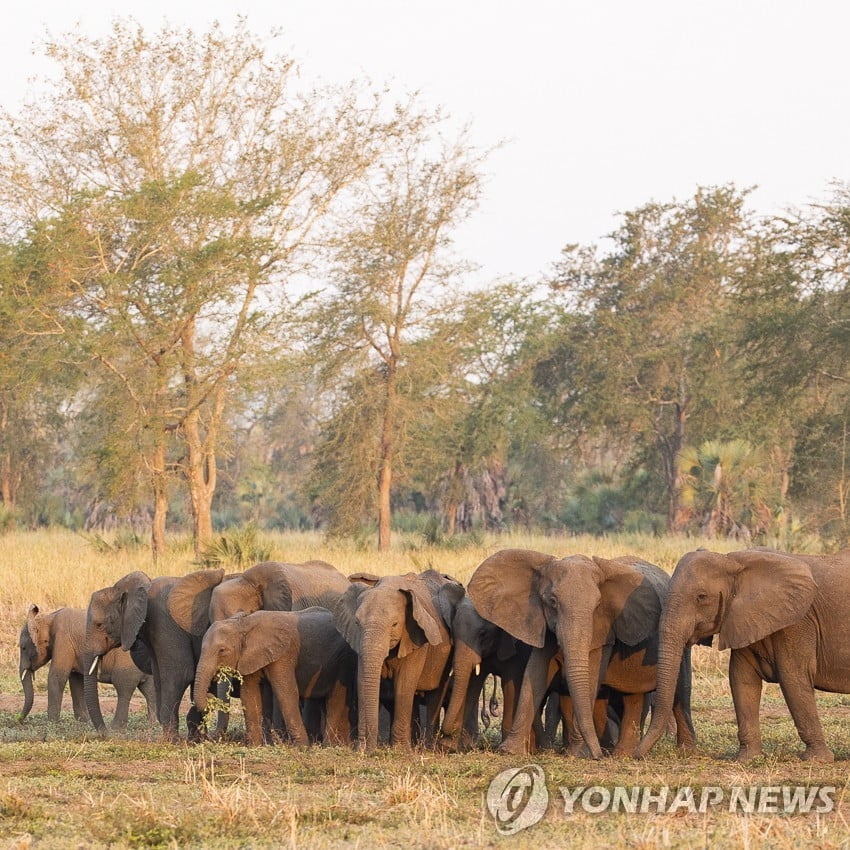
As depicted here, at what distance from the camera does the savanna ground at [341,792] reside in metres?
7.21

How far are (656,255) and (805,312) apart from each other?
16.3 metres

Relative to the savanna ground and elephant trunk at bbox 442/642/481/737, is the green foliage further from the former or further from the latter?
elephant trunk at bbox 442/642/481/737

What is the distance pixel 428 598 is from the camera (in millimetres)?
10820

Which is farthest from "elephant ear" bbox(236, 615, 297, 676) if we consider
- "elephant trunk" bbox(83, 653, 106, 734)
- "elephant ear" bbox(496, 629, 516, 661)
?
"elephant trunk" bbox(83, 653, 106, 734)

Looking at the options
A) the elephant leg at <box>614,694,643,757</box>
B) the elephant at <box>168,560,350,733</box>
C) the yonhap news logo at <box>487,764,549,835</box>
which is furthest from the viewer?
the elephant at <box>168,560,350,733</box>

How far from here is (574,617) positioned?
9.98m

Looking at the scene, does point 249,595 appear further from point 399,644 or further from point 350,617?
point 399,644

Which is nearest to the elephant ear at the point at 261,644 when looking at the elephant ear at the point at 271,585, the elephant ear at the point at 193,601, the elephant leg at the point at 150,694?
the elephant ear at the point at 193,601

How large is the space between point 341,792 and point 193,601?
3.98m

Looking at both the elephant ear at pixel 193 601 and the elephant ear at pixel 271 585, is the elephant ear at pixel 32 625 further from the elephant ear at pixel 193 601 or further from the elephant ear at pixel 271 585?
the elephant ear at pixel 271 585

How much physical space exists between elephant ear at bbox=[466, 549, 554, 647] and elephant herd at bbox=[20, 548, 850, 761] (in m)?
0.01

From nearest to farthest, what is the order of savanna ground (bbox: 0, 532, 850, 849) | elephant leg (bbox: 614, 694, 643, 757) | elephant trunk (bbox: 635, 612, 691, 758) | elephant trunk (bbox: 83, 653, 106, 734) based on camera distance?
savanna ground (bbox: 0, 532, 850, 849)
elephant trunk (bbox: 635, 612, 691, 758)
elephant leg (bbox: 614, 694, 643, 757)
elephant trunk (bbox: 83, 653, 106, 734)

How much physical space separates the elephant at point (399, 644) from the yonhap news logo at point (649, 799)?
4.98 ft

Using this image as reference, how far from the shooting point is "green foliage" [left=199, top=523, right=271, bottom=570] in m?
22.6
